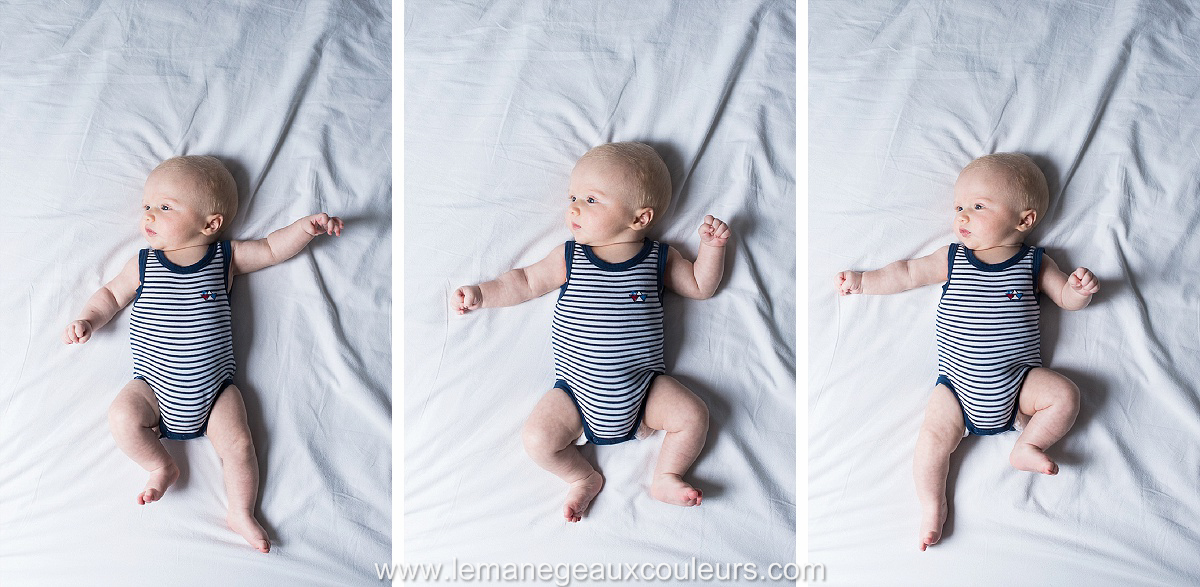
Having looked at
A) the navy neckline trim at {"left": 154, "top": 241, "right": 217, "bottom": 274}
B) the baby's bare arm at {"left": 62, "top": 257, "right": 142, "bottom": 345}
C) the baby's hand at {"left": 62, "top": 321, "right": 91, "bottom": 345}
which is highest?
the navy neckline trim at {"left": 154, "top": 241, "right": 217, "bottom": 274}

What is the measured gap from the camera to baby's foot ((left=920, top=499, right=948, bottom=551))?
4.53 feet

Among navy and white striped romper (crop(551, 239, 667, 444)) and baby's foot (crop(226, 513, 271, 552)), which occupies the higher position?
navy and white striped romper (crop(551, 239, 667, 444))

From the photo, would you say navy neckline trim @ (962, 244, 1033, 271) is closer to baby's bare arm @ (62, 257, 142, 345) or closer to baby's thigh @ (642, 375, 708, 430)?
baby's thigh @ (642, 375, 708, 430)

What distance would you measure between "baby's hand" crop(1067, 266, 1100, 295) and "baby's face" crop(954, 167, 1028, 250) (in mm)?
115

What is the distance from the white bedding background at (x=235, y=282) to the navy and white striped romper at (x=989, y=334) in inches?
42.2

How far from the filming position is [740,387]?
144cm

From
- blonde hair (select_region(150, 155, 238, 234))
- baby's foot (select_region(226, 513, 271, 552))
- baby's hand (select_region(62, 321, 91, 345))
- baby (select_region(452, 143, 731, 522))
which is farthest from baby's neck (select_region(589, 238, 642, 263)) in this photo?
baby's hand (select_region(62, 321, 91, 345))

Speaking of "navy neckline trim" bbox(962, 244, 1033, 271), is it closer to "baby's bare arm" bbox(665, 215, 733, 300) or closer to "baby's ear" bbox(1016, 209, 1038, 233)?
"baby's ear" bbox(1016, 209, 1038, 233)

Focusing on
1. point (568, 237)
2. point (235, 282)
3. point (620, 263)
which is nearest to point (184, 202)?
point (235, 282)

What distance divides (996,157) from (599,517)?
3.27ft

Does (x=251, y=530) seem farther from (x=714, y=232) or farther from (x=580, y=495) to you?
(x=714, y=232)

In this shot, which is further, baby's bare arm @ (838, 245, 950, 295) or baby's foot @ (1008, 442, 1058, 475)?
baby's bare arm @ (838, 245, 950, 295)

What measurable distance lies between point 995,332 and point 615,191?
0.74 metres

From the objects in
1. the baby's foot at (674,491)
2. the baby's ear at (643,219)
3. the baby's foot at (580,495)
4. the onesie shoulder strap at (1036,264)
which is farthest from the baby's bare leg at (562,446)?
the onesie shoulder strap at (1036,264)
